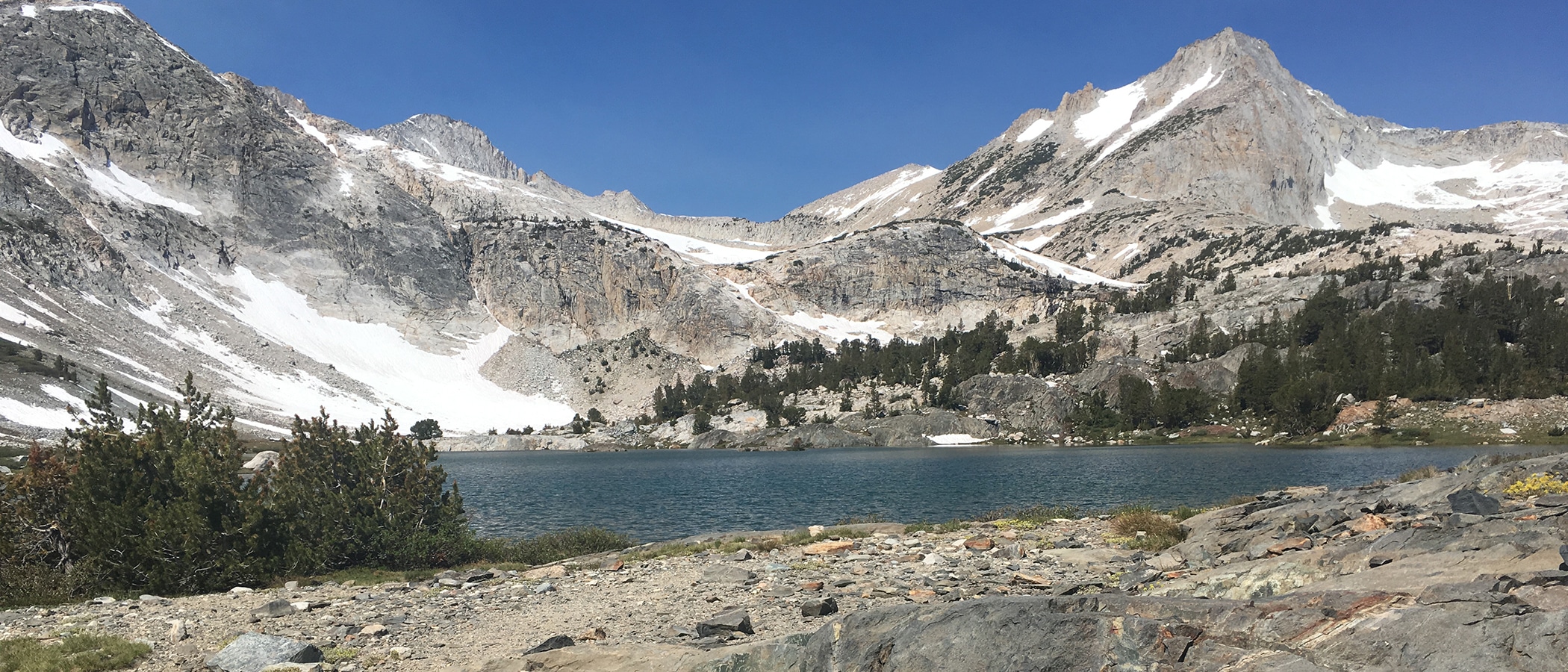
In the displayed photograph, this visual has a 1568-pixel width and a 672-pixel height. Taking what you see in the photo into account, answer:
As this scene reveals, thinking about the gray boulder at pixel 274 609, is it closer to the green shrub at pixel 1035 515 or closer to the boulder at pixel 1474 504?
the green shrub at pixel 1035 515

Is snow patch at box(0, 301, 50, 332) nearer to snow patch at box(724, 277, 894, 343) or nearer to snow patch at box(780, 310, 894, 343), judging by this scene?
snow patch at box(724, 277, 894, 343)

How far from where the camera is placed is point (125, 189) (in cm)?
16062

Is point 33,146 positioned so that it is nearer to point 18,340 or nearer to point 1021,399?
point 18,340

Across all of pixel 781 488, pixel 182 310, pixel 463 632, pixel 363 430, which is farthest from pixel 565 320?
pixel 463 632

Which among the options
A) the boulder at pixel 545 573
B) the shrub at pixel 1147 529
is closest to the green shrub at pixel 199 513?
the boulder at pixel 545 573

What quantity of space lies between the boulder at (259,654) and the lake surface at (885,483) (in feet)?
64.3

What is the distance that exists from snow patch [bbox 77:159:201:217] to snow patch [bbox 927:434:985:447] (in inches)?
6536

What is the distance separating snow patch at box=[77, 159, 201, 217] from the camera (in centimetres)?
15625

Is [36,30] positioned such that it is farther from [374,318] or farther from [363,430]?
[363,430]

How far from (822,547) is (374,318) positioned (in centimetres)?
18315

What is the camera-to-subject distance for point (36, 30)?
560ft

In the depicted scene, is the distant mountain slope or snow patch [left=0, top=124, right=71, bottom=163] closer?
the distant mountain slope

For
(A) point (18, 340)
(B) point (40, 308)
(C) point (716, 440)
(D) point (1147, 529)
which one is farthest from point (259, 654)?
(B) point (40, 308)

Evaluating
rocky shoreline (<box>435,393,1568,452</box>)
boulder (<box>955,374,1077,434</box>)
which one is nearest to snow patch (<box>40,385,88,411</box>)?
rocky shoreline (<box>435,393,1568,452</box>)
